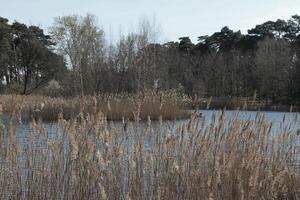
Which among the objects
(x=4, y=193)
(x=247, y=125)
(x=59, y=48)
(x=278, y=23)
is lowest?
(x=4, y=193)

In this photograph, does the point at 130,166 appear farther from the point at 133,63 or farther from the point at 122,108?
the point at 133,63

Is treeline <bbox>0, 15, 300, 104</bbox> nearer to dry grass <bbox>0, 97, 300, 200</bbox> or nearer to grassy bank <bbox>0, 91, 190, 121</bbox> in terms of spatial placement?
grassy bank <bbox>0, 91, 190, 121</bbox>

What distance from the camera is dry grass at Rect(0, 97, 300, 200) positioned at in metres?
4.68

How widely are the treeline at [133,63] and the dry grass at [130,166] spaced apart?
89.4ft

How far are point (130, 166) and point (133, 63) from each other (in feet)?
101

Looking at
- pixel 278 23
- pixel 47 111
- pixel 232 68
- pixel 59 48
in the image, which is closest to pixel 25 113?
pixel 47 111

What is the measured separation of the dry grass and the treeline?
89.4 feet

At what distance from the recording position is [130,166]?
481cm

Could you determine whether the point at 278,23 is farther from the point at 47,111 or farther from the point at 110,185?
the point at 110,185

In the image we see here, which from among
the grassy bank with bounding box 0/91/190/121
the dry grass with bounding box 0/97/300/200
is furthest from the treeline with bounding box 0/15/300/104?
the dry grass with bounding box 0/97/300/200

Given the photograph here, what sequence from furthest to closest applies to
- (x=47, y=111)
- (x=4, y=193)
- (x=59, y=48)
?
(x=59, y=48), (x=47, y=111), (x=4, y=193)

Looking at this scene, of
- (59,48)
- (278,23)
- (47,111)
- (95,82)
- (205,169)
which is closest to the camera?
(205,169)

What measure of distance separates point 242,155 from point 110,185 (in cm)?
152

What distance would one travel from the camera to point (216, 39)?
66375 mm
